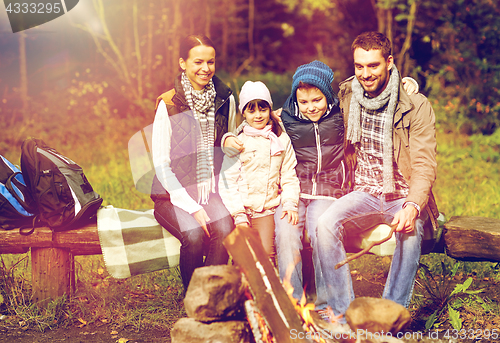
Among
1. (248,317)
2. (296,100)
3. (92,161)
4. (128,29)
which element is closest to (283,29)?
(128,29)

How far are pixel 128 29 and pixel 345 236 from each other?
8.19 m

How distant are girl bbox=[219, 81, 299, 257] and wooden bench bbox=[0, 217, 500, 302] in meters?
1.03

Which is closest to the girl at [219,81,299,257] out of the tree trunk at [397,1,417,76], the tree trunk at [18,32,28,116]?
the tree trunk at [397,1,417,76]

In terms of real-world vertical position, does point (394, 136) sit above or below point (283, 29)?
below

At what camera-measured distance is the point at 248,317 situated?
95.4 inches

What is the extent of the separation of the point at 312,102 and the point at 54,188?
182 centimetres

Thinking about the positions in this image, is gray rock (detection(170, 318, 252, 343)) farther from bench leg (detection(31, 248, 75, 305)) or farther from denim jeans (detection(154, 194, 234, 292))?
bench leg (detection(31, 248, 75, 305))

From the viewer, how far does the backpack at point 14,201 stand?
10.5 feet

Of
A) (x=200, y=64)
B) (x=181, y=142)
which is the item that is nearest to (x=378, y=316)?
(x=181, y=142)

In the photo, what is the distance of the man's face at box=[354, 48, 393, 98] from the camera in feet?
10.2

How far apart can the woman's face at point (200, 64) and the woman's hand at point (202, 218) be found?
897mm

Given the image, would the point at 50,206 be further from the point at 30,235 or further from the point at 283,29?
the point at 283,29

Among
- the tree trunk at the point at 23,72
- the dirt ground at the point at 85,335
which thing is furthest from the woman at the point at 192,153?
the tree trunk at the point at 23,72

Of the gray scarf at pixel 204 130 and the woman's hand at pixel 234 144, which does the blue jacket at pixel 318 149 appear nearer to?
the woman's hand at pixel 234 144
